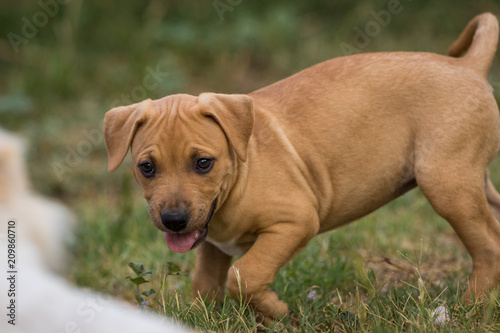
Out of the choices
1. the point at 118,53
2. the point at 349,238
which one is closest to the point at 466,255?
the point at 349,238

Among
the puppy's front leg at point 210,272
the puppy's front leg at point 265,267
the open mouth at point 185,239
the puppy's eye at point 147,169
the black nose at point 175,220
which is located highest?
the puppy's eye at point 147,169

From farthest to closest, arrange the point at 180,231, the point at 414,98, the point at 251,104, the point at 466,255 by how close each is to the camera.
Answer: the point at 466,255
the point at 414,98
the point at 251,104
the point at 180,231

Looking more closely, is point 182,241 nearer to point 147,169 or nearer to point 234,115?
point 147,169

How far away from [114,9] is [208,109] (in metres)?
7.97

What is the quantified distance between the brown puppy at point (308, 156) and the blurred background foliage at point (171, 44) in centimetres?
520

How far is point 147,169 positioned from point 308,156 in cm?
108

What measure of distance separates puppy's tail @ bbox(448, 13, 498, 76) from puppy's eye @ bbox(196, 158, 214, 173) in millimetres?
1910

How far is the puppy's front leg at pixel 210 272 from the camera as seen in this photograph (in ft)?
14.8

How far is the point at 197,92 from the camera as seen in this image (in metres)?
9.91

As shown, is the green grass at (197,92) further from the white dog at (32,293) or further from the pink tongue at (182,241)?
the white dog at (32,293)

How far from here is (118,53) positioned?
10.6 meters

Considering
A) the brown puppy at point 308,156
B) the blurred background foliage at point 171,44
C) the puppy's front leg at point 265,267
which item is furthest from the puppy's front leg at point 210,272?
the blurred background foliage at point 171,44

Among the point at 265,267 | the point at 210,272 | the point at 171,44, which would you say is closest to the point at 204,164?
the point at 265,267

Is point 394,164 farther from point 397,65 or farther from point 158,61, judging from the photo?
point 158,61
